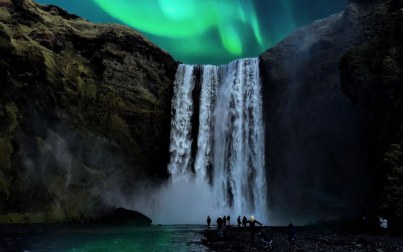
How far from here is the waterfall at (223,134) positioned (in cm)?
5994

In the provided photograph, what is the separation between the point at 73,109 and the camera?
55.4m

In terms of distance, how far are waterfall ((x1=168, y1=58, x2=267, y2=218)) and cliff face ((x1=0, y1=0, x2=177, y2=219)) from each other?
9.28 ft

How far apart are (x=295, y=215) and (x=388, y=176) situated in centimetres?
2664

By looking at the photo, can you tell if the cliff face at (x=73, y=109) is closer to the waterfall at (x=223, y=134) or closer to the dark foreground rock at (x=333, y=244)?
the waterfall at (x=223, y=134)

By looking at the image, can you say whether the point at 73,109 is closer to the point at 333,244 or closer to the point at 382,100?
the point at 382,100

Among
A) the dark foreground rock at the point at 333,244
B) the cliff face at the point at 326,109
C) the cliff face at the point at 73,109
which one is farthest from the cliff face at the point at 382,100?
the cliff face at the point at 73,109

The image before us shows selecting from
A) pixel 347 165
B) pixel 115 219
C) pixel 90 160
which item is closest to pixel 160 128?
pixel 90 160

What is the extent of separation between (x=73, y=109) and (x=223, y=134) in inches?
925

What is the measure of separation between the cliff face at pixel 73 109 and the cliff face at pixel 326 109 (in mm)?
18601

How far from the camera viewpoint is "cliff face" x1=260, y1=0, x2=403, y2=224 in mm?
44344

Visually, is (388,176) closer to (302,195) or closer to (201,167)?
(302,195)

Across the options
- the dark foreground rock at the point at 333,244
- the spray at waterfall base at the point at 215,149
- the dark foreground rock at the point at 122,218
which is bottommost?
the dark foreground rock at the point at 333,244

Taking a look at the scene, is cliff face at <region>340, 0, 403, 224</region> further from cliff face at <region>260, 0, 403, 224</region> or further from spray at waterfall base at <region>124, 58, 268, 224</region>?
spray at waterfall base at <region>124, 58, 268, 224</region>

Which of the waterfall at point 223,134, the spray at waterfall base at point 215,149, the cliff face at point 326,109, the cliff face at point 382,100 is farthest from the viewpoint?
the waterfall at point 223,134
